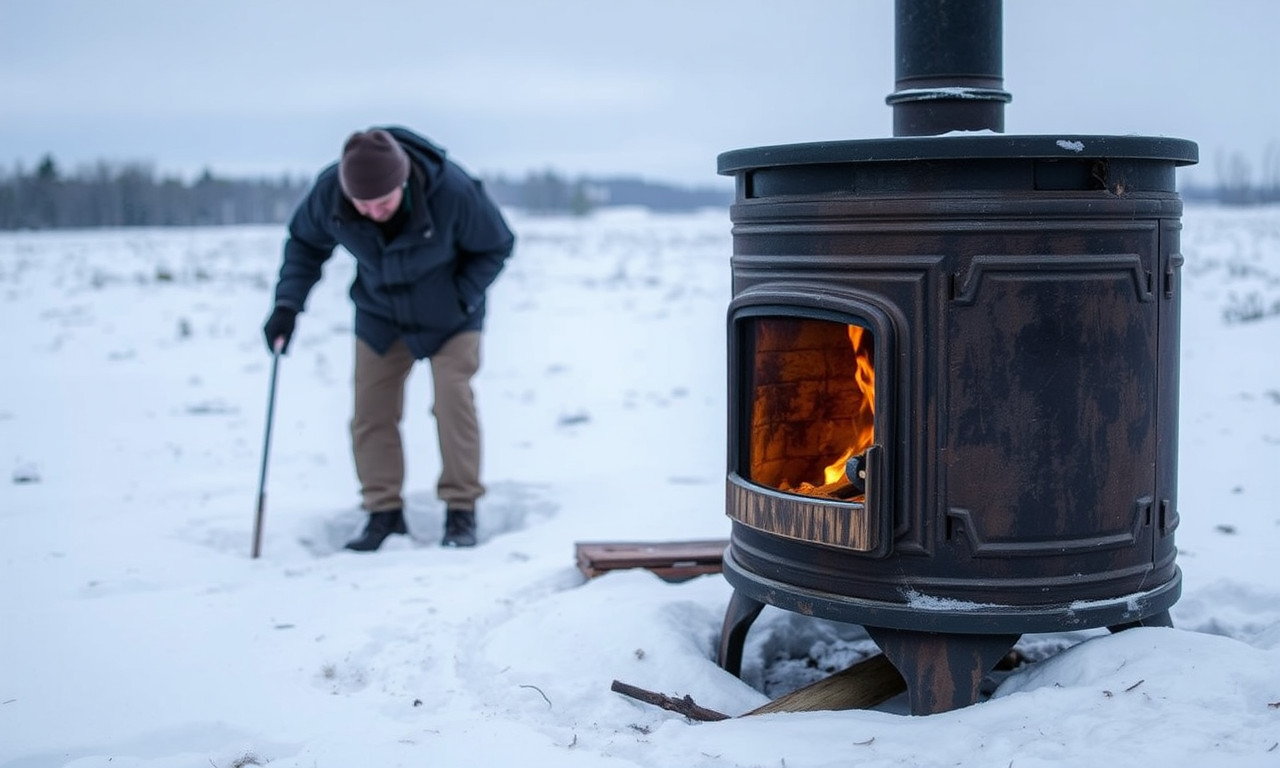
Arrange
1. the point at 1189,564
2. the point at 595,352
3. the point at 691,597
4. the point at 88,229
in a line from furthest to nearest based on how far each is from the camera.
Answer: the point at 88,229 < the point at 595,352 < the point at 1189,564 < the point at 691,597

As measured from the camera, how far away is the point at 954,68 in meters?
3.58

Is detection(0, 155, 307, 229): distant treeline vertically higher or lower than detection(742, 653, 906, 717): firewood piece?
higher

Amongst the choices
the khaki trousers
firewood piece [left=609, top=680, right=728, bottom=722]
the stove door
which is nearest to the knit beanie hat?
the khaki trousers

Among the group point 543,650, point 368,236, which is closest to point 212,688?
point 543,650

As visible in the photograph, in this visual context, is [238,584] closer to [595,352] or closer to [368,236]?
[368,236]

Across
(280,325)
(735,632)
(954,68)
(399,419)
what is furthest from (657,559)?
(280,325)

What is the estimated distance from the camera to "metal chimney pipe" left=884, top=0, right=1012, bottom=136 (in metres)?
3.57

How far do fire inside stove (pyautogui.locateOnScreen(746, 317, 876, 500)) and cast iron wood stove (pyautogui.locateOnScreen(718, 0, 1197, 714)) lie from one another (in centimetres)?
25

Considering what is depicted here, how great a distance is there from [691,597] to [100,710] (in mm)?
1890

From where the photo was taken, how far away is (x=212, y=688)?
3.67 meters

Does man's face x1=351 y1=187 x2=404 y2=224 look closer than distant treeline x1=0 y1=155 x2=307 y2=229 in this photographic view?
Yes

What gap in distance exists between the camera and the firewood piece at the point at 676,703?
3.41m

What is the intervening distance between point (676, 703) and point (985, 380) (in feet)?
3.98

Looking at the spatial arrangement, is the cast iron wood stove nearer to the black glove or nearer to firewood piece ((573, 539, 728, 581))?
firewood piece ((573, 539, 728, 581))
